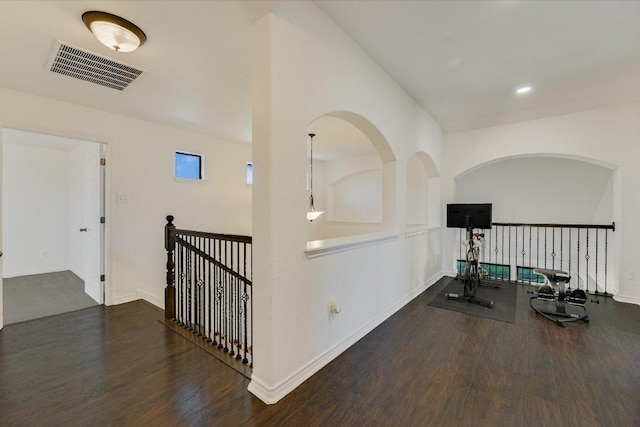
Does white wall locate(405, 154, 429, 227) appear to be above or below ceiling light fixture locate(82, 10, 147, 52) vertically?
below

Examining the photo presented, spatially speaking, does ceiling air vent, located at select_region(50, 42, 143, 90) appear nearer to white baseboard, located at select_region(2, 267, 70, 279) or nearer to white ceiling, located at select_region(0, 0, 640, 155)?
white ceiling, located at select_region(0, 0, 640, 155)

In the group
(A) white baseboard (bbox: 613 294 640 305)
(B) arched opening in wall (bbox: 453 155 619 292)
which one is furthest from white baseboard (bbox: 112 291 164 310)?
(A) white baseboard (bbox: 613 294 640 305)

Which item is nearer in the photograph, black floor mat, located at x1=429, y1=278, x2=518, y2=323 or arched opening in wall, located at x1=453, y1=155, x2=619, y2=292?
black floor mat, located at x1=429, y1=278, x2=518, y2=323

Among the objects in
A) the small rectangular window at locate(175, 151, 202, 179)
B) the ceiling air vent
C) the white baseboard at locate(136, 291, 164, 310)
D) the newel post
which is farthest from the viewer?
the small rectangular window at locate(175, 151, 202, 179)

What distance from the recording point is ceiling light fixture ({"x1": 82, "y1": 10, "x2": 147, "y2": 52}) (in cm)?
190

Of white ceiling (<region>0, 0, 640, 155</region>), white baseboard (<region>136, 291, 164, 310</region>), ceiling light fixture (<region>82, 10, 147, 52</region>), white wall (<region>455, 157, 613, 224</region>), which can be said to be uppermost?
white ceiling (<region>0, 0, 640, 155</region>)

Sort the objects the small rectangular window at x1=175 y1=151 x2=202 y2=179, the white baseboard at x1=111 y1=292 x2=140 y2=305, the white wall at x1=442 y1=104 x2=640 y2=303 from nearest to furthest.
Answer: the white baseboard at x1=111 y1=292 x2=140 y2=305, the white wall at x1=442 y1=104 x2=640 y2=303, the small rectangular window at x1=175 y1=151 x2=202 y2=179

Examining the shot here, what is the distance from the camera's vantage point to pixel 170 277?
3.13m

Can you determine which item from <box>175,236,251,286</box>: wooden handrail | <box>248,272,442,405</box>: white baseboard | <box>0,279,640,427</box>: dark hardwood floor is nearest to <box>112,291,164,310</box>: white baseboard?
<box>0,279,640,427</box>: dark hardwood floor

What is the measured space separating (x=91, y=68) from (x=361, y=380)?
3623 millimetres

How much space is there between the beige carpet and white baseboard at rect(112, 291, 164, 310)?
1.10 ft

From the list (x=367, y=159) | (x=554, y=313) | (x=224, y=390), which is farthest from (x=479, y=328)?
(x=367, y=159)

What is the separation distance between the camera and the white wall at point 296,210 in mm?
1786

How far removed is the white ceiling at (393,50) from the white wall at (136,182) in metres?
0.21
